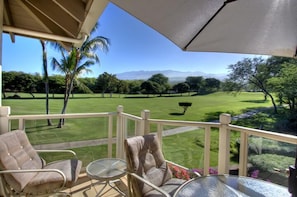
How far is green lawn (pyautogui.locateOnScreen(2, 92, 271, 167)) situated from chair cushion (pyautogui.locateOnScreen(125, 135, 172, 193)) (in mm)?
837

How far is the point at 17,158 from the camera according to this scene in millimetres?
2695

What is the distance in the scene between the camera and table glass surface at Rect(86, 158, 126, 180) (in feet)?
8.93

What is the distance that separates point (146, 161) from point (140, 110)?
18.9ft

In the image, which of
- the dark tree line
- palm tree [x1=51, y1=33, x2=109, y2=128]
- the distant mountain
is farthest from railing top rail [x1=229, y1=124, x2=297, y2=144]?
palm tree [x1=51, y1=33, x2=109, y2=128]

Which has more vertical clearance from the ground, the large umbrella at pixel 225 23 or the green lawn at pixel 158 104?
the large umbrella at pixel 225 23

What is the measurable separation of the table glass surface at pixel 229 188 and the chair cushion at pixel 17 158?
1.94 m

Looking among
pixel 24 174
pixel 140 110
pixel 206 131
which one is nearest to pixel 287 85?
pixel 140 110

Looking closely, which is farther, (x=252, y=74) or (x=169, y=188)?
(x=252, y=74)

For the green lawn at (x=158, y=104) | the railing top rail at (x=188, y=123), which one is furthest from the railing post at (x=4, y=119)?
the green lawn at (x=158, y=104)

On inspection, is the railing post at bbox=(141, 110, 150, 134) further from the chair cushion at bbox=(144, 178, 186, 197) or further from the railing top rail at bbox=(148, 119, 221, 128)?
the chair cushion at bbox=(144, 178, 186, 197)

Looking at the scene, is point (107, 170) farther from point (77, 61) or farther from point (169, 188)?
point (77, 61)

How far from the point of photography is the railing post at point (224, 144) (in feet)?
9.25

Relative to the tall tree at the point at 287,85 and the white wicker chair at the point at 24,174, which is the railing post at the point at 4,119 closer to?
the white wicker chair at the point at 24,174

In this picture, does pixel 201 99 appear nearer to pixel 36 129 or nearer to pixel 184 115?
pixel 184 115
